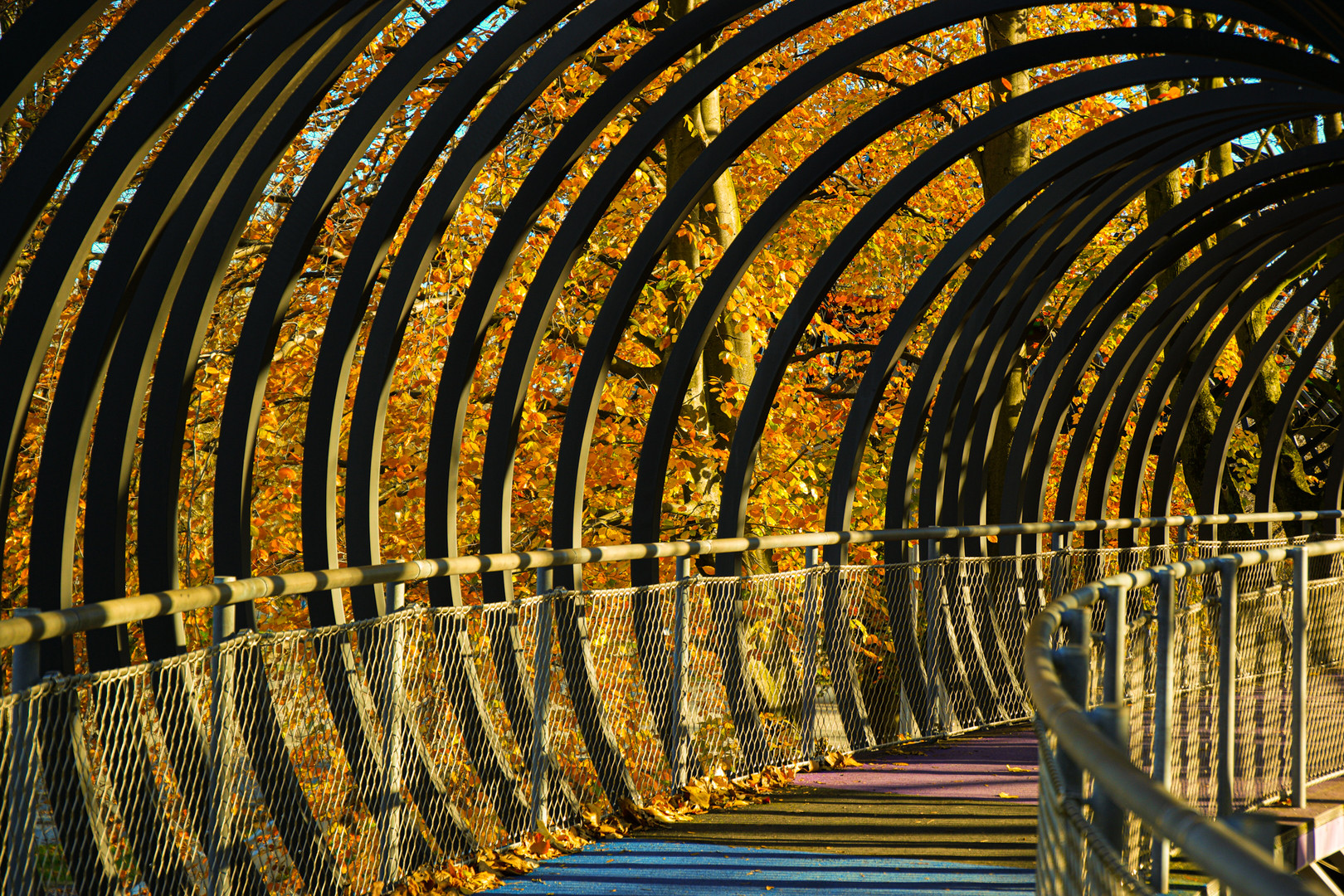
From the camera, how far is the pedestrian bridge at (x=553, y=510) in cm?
425

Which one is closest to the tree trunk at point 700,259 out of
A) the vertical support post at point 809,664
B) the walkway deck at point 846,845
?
the vertical support post at point 809,664

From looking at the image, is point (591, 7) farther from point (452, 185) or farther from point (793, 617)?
point (793, 617)

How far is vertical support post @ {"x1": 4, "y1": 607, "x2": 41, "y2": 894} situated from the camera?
322 centimetres

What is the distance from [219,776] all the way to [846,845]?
9.58 ft

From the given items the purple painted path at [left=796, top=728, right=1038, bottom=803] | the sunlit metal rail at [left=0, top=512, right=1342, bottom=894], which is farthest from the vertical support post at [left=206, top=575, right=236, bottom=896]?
the purple painted path at [left=796, top=728, right=1038, bottom=803]

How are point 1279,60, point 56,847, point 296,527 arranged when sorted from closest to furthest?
point 56,847 < point 1279,60 < point 296,527

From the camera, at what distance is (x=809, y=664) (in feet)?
24.5

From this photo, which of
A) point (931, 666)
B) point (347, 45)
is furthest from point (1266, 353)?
point (347, 45)

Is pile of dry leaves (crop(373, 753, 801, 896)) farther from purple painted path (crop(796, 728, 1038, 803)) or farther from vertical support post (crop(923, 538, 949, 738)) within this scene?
vertical support post (crop(923, 538, 949, 738))

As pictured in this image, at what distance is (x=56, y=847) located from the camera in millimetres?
4066

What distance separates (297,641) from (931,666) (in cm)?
520

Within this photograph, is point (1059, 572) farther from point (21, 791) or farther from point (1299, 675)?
point (21, 791)

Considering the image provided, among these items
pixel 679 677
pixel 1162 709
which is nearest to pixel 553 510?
pixel 679 677

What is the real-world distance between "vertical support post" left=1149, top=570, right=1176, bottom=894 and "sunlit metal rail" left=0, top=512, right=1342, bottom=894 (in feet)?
7.81
